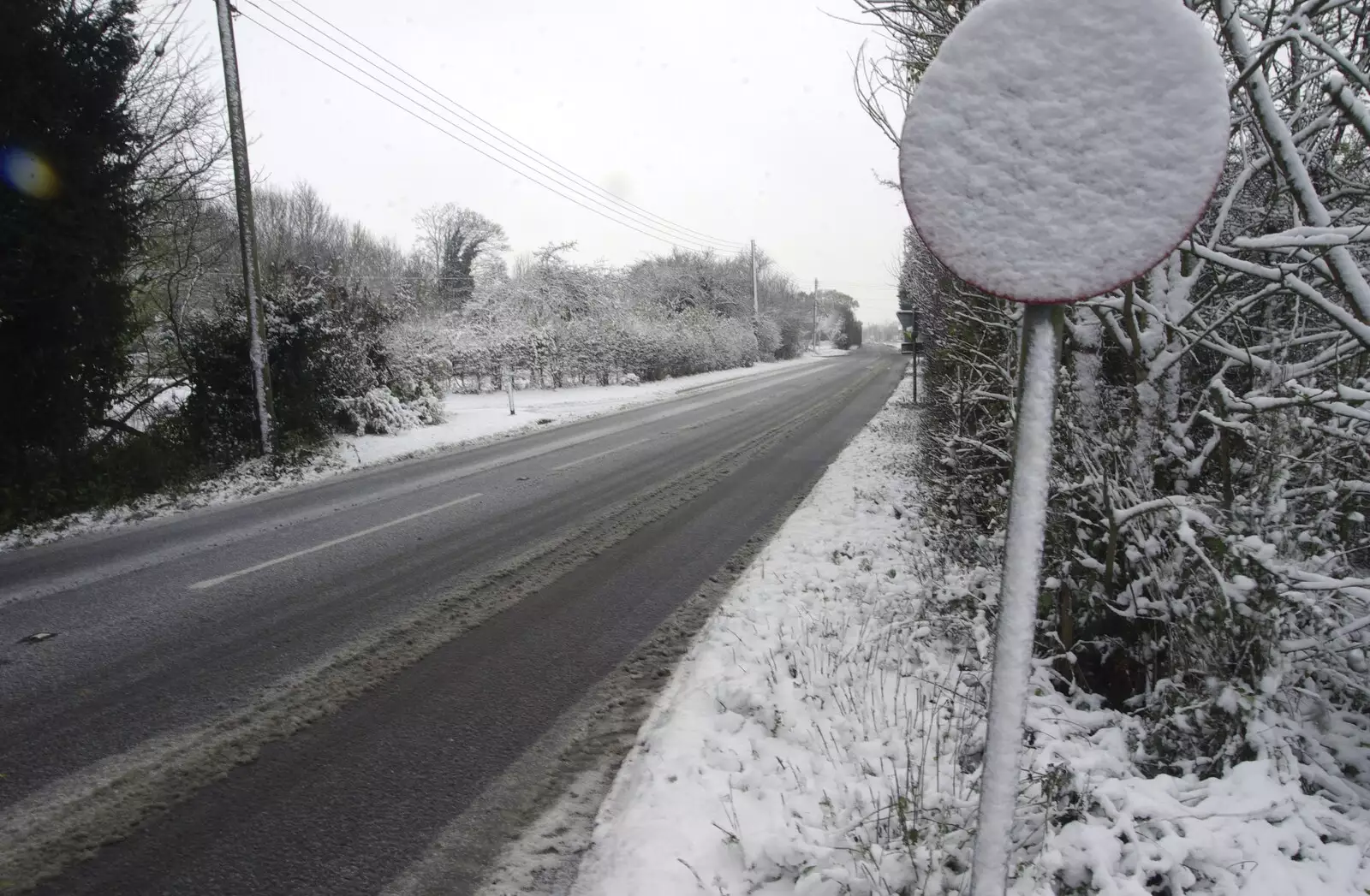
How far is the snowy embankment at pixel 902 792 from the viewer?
217 cm

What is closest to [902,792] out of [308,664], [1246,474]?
[1246,474]

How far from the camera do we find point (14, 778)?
10.0 ft

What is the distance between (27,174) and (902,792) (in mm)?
10464

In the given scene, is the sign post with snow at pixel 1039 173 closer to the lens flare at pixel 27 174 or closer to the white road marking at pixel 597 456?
the white road marking at pixel 597 456

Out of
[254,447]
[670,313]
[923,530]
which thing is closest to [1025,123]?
[923,530]

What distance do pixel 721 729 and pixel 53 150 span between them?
984cm

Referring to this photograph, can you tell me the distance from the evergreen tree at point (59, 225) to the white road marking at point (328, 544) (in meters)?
4.22

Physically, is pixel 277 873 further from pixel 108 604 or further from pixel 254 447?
pixel 254 447

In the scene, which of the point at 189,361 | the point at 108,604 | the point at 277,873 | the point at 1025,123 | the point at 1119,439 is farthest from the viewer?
the point at 189,361

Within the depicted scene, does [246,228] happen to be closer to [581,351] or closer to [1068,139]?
[1068,139]

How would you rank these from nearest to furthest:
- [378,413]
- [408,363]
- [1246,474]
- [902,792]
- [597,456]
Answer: [902,792] < [1246,474] < [597,456] < [378,413] < [408,363]

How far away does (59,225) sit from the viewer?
7.67 metres

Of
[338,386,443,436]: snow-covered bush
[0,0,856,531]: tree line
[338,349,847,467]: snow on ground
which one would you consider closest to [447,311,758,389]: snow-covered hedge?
[338,349,847,467]: snow on ground

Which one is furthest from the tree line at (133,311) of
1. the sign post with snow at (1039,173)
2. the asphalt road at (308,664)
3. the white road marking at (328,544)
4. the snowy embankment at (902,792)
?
the sign post with snow at (1039,173)
